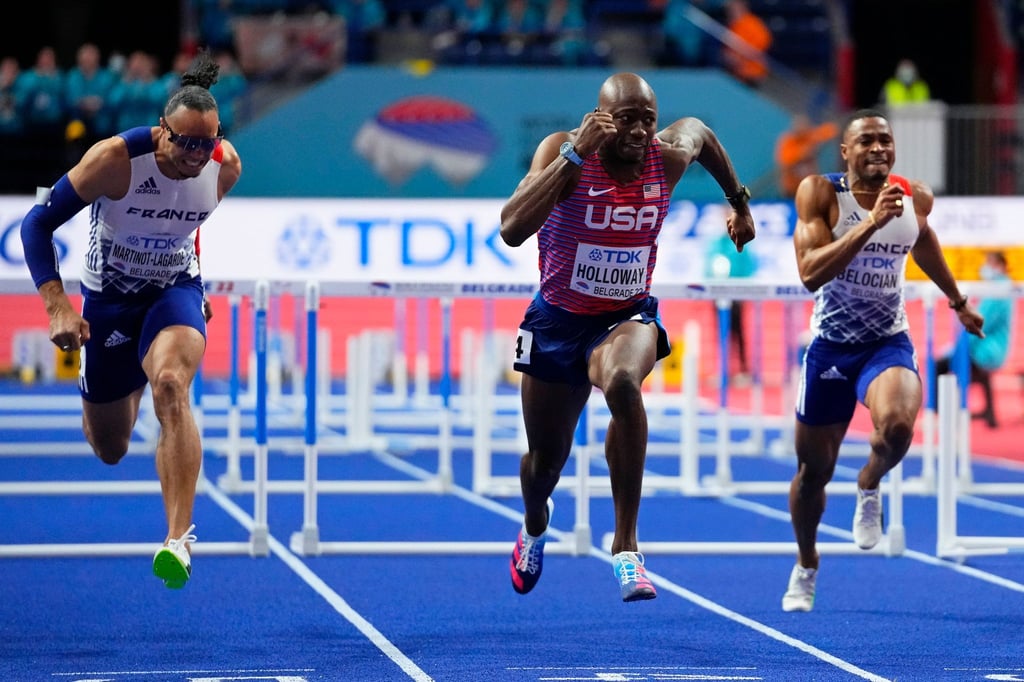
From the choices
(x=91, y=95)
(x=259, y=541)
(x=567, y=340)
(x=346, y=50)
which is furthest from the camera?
(x=346, y=50)

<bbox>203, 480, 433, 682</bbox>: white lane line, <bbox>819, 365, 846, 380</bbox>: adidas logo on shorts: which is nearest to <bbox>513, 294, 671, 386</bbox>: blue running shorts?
<bbox>203, 480, 433, 682</bbox>: white lane line

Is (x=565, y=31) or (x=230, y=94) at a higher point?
(x=565, y=31)

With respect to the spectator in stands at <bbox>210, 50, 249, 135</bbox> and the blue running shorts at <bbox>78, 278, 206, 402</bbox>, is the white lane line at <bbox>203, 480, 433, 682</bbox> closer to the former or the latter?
the blue running shorts at <bbox>78, 278, 206, 402</bbox>

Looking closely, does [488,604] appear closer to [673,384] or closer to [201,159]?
[201,159]

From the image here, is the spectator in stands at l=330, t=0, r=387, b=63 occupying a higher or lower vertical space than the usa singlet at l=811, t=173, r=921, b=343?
higher

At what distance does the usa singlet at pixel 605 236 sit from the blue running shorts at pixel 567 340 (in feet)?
0.13

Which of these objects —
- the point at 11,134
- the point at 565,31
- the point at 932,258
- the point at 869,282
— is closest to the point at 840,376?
the point at 869,282

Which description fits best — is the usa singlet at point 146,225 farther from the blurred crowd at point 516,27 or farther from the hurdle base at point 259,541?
the blurred crowd at point 516,27

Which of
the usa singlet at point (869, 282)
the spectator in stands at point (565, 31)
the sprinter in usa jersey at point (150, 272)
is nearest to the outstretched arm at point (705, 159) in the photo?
the usa singlet at point (869, 282)

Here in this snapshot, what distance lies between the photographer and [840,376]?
22.3 ft

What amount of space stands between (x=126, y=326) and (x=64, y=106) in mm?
14332

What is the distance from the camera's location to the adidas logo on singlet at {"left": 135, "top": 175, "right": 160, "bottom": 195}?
6.11m

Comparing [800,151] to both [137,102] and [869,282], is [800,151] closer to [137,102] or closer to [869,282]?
[137,102]

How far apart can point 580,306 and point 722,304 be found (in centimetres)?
418
